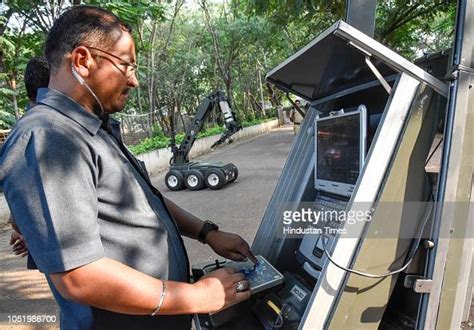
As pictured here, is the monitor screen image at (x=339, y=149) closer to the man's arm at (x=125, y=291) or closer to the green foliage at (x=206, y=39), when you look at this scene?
A: the man's arm at (x=125, y=291)

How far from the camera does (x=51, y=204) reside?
2.94ft

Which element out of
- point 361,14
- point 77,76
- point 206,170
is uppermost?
point 361,14

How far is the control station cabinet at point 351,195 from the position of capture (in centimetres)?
114

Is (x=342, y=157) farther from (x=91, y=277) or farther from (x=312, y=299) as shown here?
(x=91, y=277)

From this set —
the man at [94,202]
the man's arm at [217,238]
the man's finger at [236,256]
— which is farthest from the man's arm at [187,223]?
the man at [94,202]

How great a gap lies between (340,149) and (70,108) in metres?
1.09

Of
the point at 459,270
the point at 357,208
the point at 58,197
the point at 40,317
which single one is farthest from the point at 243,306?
the point at 40,317

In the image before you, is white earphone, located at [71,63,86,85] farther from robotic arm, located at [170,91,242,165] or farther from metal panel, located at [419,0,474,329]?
robotic arm, located at [170,91,242,165]

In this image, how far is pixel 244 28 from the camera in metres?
16.1

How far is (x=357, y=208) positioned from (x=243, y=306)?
0.72 metres

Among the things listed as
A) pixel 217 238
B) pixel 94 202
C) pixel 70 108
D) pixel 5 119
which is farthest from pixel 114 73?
pixel 5 119

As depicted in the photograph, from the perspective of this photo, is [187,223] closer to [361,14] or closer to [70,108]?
[70,108]

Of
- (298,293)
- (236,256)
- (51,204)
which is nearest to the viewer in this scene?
(51,204)

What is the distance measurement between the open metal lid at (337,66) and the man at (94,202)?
2.27ft
